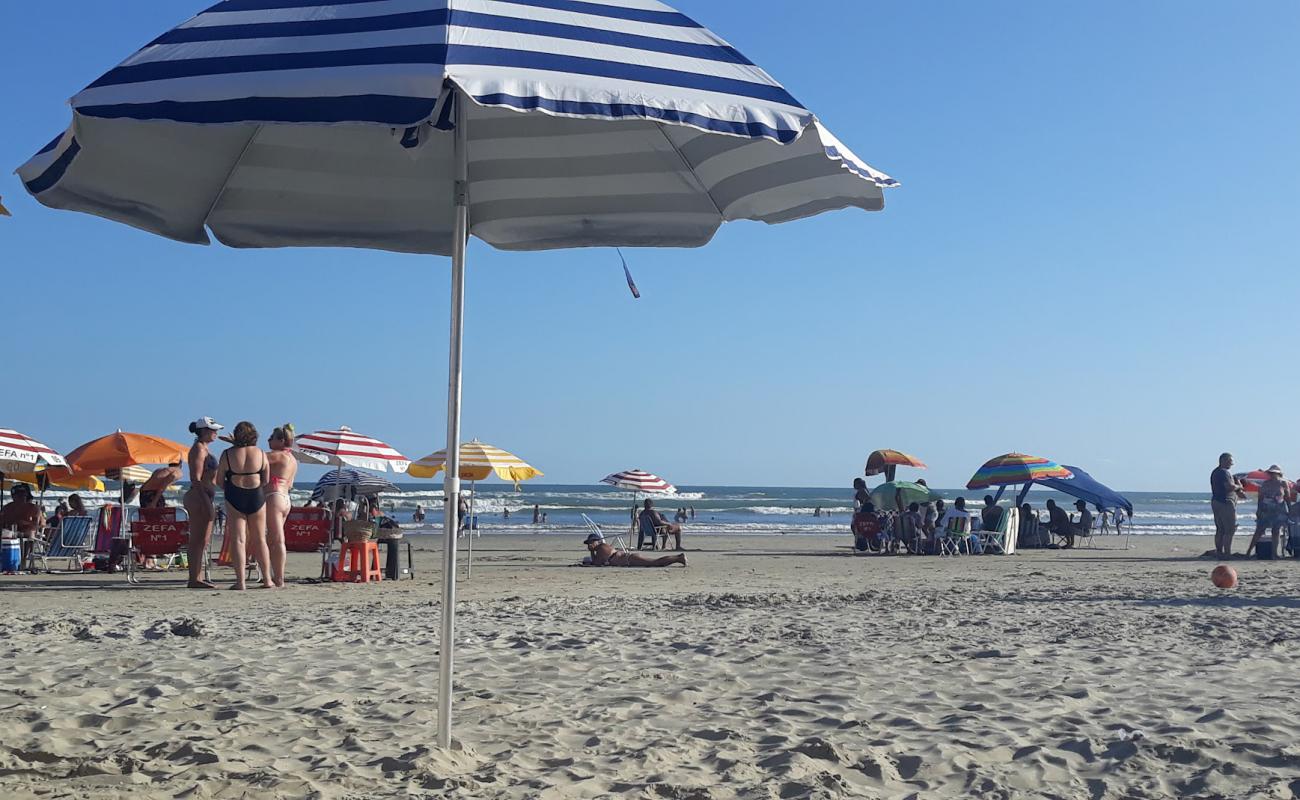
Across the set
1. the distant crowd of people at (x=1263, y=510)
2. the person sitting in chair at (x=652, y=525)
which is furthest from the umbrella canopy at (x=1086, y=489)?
the person sitting in chair at (x=652, y=525)

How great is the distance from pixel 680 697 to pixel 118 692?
2.50 meters

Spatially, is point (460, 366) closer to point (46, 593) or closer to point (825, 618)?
point (825, 618)

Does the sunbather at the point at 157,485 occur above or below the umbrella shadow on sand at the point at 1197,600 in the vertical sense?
above

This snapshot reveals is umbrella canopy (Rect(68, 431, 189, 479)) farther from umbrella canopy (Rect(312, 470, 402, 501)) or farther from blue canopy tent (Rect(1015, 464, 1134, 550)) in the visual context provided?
blue canopy tent (Rect(1015, 464, 1134, 550))

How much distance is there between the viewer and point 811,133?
130 inches

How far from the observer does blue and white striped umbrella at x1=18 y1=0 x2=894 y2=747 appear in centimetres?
288

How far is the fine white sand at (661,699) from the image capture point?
12.3ft

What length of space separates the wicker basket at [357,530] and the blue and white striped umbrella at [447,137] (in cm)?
764

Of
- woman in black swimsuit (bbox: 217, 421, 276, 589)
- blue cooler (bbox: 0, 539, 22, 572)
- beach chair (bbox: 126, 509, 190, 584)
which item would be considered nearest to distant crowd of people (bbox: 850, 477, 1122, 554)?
beach chair (bbox: 126, 509, 190, 584)

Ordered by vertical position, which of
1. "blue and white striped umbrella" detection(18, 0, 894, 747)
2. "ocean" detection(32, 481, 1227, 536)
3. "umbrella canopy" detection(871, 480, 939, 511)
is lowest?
"ocean" detection(32, 481, 1227, 536)

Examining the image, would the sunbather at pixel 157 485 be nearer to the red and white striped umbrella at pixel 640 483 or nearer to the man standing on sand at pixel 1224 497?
the red and white striped umbrella at pixel 640 483

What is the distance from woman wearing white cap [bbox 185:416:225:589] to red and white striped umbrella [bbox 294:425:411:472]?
2.87 metres

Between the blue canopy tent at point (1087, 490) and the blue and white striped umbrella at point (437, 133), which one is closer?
the blue and white striped umbrella at point (437, 133)

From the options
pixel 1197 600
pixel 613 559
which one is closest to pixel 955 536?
pixel 613 559
